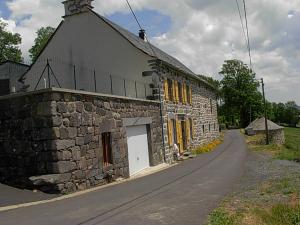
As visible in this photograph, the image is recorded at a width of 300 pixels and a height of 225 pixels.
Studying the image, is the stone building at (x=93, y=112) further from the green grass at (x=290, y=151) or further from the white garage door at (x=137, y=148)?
the green grass at (x=290, y=151)

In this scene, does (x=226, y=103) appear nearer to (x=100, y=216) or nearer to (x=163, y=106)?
(x=163, y=106)

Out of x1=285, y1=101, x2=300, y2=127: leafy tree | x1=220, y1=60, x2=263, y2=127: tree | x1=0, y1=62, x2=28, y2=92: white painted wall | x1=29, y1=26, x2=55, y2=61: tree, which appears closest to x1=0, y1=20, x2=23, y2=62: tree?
x1=29, y1=26, x2=55, y2=61: tree

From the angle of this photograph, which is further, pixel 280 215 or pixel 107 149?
pixel 107 149

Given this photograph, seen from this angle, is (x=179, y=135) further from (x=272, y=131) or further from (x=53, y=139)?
(x=272, y=131)

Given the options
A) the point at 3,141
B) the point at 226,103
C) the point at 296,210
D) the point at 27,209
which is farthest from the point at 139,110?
the point at 226,103

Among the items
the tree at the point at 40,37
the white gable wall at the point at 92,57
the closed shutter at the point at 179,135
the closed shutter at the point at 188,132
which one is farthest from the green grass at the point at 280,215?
the tree at the point at 40,37

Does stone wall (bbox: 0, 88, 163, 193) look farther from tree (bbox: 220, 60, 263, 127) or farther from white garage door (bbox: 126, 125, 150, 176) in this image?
tree (bbox: 220, 60, 263, 127)

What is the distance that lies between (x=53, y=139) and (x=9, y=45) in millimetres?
38965

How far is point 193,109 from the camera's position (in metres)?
33.2

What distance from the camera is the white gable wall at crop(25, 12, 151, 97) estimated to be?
23.9 m

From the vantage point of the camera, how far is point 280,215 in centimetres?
848

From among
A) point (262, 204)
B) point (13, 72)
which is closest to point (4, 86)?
point (13, 72)

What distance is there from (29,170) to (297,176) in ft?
29.5

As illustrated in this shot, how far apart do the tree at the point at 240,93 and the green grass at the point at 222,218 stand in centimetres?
7404
